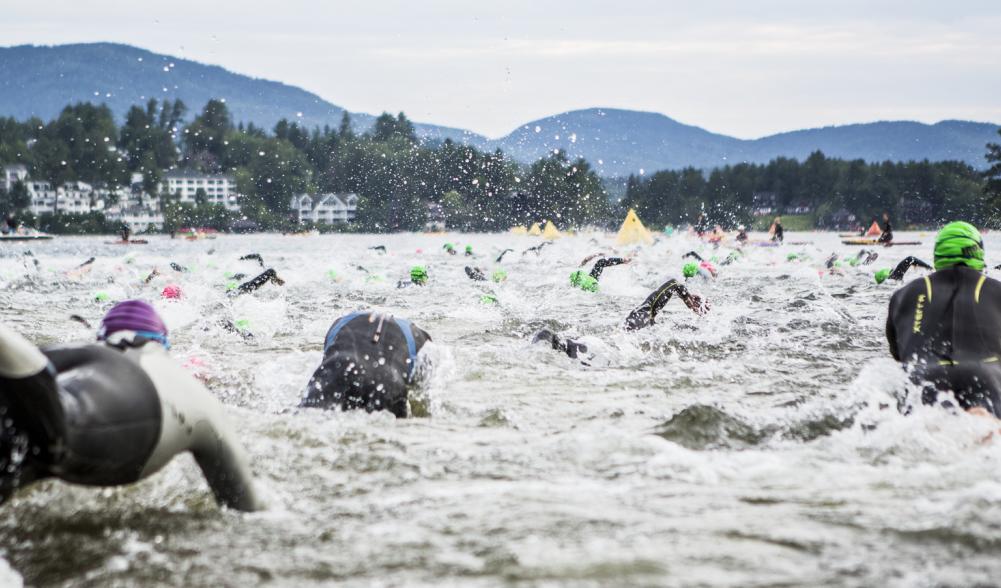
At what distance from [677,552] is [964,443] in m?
2.41

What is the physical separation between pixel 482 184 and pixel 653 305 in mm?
110536

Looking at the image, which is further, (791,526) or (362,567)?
(791,526)

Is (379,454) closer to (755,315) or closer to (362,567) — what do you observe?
(362,567)

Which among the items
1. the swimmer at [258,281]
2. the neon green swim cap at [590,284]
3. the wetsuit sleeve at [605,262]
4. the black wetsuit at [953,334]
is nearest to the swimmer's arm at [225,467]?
the black wetsuit at [953,334]

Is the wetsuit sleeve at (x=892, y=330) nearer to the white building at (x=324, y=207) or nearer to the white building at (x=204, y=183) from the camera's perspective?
the white building at (x=324, y=207)

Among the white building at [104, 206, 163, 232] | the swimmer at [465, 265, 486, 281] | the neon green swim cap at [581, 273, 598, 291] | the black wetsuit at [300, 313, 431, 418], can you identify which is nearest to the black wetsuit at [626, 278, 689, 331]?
the black wetsuit at [300, 313, 431, 418]

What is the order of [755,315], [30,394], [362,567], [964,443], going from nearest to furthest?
[30,394]
[362,567]
[964,443]
[755,315]

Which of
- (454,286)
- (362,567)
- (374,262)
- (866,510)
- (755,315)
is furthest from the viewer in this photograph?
(374,262)

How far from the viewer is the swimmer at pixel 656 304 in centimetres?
951

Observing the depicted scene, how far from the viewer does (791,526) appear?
369 cm

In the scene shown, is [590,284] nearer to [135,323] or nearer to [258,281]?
[258,281]

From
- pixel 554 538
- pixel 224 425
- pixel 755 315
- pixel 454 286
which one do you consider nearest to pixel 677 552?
pixel 554 538

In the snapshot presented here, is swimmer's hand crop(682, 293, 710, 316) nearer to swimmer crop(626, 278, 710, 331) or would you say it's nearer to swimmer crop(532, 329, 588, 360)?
swimmer crop(626, 278, 710, 331)

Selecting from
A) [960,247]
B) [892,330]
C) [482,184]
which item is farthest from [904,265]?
[482,184]
